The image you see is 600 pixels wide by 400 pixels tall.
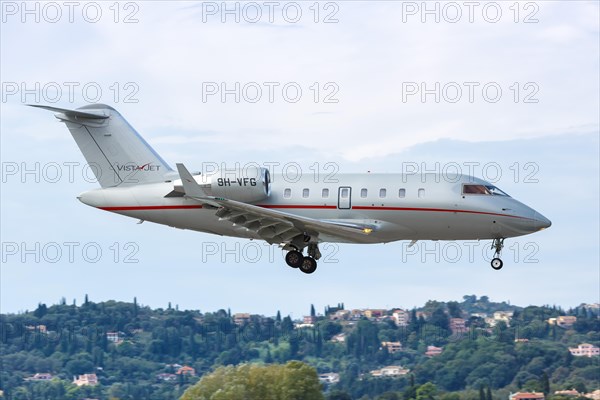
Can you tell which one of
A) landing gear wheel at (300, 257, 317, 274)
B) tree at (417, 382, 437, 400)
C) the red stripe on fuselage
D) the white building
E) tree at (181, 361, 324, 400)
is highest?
the red stripe on fuselage

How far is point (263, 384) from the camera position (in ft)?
244

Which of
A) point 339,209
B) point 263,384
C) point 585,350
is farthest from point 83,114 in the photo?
point 585,350

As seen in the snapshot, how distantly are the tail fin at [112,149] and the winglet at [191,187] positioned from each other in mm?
5407

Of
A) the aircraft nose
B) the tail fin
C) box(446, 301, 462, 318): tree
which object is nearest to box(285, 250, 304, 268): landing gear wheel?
the tail fin

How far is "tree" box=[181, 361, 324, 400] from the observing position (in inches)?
2901

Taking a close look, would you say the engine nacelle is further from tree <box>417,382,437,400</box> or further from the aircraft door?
tree <box>417,382,437,400</box>

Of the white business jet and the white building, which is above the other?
the white business jet

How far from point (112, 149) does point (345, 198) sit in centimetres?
1012

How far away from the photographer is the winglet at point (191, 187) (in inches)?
1663

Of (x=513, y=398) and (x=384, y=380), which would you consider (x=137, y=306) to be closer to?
(x=384, y=380)

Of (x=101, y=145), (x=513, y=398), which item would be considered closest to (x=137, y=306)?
(x=513, y=398)

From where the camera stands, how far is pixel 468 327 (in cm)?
13925

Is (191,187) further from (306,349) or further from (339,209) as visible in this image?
(306,349)

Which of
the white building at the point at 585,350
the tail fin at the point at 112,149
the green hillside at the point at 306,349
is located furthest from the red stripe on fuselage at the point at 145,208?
the white building at the point at 585,350
